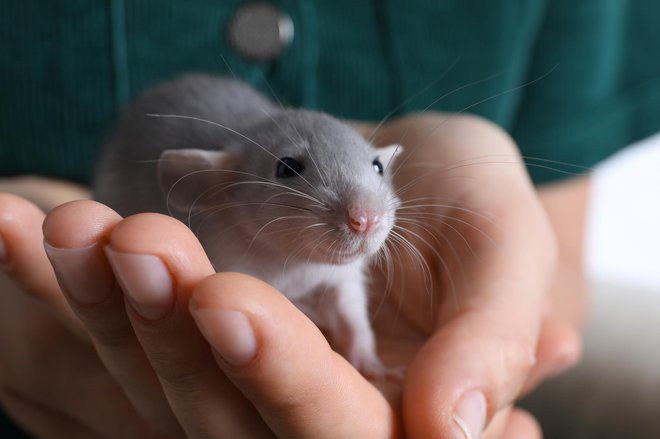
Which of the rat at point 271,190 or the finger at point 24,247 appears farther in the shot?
the rat at point 271,190

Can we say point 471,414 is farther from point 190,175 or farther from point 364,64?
point 364,64

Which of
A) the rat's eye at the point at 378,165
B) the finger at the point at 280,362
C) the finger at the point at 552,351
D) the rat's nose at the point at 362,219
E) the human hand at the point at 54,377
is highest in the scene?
the rat's eye at the point at 378,165

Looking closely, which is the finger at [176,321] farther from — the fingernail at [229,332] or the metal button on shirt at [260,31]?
the metal button on shirt at [260,31]

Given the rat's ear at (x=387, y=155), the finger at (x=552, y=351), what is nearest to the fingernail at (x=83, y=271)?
the rat's ear at (x=387, y=155)

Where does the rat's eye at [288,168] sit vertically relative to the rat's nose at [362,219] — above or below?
above

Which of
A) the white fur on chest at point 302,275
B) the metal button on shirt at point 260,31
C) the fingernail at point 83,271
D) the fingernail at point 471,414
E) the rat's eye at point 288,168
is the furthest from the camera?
the metal button on shirt at point 260,31

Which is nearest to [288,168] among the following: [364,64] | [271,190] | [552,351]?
[271,190]

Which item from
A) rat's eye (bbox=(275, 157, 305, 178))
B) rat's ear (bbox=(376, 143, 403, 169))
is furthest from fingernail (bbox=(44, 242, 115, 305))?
rat's ear (bbox=(376, 143, 403, 169))

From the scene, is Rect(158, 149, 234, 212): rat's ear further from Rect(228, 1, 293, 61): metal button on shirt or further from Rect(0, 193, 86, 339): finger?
Rect(228, 1, 293, 61): metal button on shirt
